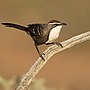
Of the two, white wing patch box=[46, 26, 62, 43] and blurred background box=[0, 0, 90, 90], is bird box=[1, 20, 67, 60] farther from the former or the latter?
blurred background box=[0, 0, 90, 90]

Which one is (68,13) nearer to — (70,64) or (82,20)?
(82,20)

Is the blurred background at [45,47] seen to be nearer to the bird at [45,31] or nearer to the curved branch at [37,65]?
the bird at [45,31]

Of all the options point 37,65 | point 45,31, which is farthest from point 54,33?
point 37,65

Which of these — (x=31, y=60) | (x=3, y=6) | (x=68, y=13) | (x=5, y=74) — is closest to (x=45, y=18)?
(x=68, y=13)

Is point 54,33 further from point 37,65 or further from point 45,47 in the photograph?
point 45,47

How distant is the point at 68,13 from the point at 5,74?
437cm

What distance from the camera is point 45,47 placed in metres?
10.1

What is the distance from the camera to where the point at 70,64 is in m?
9.91

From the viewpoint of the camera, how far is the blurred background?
30.0 feet

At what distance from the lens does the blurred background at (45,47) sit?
9.16 m

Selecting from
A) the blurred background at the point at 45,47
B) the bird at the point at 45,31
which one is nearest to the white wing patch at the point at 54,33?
the bird at the point at 45,31

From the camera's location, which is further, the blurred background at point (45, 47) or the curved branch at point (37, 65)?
the blurred background at point (45, 47)

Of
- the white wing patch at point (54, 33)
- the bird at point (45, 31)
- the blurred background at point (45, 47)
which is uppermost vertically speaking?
the blurred background at point (45, 47)

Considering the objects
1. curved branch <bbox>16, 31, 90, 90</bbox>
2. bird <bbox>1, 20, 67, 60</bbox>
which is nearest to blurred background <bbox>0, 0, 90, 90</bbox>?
bird <bbox>1, 20, 67, 60</bbox>
